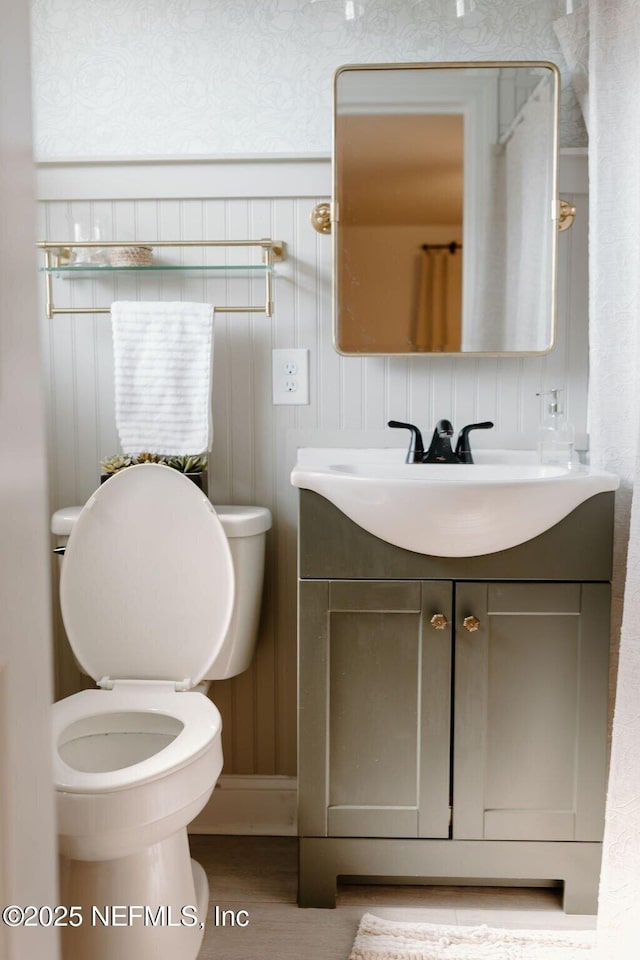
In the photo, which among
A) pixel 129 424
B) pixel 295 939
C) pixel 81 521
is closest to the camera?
pixel 295 939

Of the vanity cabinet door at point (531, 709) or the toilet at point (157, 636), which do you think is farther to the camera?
the vanity cabinet door at point (531, 709)

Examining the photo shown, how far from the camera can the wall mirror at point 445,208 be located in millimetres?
1833

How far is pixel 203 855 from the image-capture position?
187 cm

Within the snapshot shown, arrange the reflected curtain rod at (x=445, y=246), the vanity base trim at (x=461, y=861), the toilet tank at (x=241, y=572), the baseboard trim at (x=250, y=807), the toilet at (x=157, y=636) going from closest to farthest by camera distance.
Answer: the toilet at (x=157, y=636) < the vanity base trim at (x=461, y=861) < the toilet tank at (x=241, y=572) < the reflected curtain rod at (x=445, y=246) < the baseboard trim at (x=250, y=807)

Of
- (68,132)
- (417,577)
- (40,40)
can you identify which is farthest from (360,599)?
(40,40)

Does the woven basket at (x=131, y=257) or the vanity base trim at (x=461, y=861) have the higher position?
the woven basket at (x=131, y=257)

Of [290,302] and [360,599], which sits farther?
[290,302]

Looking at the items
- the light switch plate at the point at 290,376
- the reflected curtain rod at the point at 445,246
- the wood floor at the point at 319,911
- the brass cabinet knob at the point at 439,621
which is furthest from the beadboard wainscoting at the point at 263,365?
the brass cabinet knob at the point at 439,621

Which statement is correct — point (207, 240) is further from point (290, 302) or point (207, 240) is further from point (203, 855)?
point (203, 855)

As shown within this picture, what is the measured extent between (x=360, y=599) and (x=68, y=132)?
4.29ft

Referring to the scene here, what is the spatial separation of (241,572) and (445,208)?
95 centimetres

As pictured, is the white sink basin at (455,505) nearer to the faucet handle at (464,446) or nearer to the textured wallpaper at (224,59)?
the faucet handle at (464,446)

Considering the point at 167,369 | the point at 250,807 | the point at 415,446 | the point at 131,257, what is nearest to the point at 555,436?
the point at 415,446

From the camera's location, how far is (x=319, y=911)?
1.63 metres
